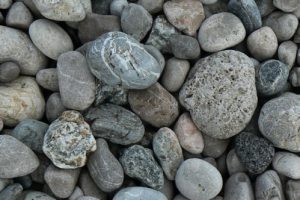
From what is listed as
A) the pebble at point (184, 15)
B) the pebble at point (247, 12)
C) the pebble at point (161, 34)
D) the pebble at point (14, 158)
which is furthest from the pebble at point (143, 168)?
the pebble at point (247, 12)

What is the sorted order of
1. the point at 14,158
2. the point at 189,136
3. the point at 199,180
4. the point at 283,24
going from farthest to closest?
1. the point at 283,24
2. the point at 189,136
3. the point at 199,180
4. the point at 14,158

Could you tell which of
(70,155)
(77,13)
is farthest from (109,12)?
(70,155)

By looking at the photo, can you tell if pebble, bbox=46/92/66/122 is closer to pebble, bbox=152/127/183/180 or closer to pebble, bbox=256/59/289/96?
pebble, bbox=152/127/183/180

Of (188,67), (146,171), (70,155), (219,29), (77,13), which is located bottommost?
(146,171)

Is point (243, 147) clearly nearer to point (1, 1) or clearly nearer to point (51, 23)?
point (51, 23)

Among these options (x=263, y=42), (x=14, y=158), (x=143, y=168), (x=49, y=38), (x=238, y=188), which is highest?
(x=49, y=38)

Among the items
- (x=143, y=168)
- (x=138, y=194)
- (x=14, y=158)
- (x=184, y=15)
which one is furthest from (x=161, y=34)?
(x=14, y=158)

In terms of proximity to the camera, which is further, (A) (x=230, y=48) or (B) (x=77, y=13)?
(A) (x=230, y=48)

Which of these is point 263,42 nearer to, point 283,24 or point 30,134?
point 283,24
